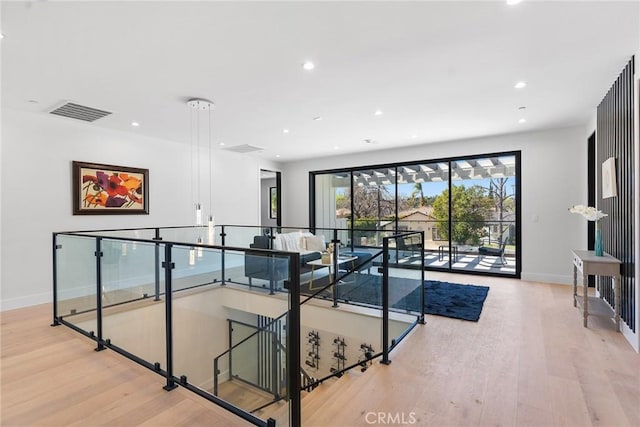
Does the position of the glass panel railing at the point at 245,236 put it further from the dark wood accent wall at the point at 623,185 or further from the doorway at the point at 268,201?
the dark wood accent wall at the point at 623,185

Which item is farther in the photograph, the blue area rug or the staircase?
the blue area rug

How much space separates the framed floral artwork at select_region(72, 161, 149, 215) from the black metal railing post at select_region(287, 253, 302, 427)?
463 centimetres

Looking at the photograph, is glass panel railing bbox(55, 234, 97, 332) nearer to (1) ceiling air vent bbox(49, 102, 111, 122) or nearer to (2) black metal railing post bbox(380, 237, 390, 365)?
(1) ceiling air vent bbox(49, 102, 111, 122)

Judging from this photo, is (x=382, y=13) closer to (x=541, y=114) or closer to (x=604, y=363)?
(x=604, y=363)

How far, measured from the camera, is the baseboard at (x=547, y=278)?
5.38 m

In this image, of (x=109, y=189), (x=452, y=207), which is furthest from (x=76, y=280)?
(x=452, y=207)

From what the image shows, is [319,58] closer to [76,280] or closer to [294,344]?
[294,344]

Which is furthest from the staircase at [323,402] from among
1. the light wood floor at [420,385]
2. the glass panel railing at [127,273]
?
the glass panel railing at [127,273]

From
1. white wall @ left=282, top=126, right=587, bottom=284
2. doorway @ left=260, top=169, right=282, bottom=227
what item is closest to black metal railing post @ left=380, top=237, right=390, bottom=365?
white wall @ left=282, top=126, right=587, bottom=284

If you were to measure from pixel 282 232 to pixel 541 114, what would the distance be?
182 inches

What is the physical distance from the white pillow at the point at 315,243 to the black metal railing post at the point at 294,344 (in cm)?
395

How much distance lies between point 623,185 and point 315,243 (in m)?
4.33

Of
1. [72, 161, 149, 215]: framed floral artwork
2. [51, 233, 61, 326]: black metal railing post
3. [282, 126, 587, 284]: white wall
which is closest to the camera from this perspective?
[51, 233, 61, 326]: black metal railing post

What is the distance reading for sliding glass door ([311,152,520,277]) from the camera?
600cm
